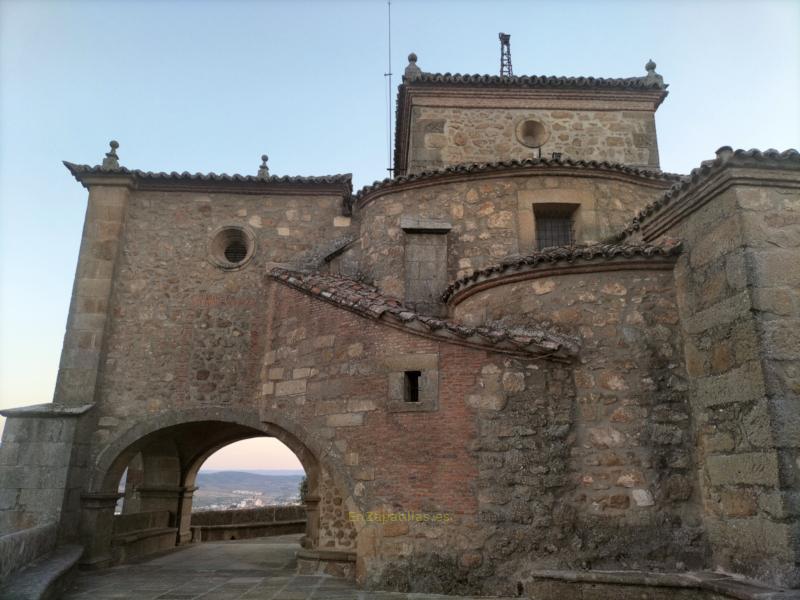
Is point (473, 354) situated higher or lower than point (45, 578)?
higher

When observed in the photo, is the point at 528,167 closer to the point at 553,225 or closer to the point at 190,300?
the point at 553,225

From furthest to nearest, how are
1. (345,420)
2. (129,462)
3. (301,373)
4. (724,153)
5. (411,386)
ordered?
(129,462), (301,373), (345,420), (411,386), (724,153)

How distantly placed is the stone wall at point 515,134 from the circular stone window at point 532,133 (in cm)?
7

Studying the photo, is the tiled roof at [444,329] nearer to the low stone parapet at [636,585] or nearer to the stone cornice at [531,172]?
the low stone parapet at [636,585]

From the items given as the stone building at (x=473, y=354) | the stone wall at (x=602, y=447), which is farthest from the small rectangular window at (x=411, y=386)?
the stone wall at (x=602, y=447)

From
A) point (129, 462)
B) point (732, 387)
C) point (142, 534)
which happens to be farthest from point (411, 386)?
point (142, 534)

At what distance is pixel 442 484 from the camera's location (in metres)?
6.91

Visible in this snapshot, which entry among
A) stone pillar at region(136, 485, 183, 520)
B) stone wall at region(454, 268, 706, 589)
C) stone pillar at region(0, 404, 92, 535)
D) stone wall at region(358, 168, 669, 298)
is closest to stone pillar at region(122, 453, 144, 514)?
stone pillar at region(136, 485, 183, 520)

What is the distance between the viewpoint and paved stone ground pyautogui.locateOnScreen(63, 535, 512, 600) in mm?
7105

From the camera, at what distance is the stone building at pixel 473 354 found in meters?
6.08

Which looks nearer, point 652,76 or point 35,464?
point 35,464

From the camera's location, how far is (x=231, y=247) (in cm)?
1127

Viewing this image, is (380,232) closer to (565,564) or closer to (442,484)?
(442,484)

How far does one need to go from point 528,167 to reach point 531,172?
0.36ft
